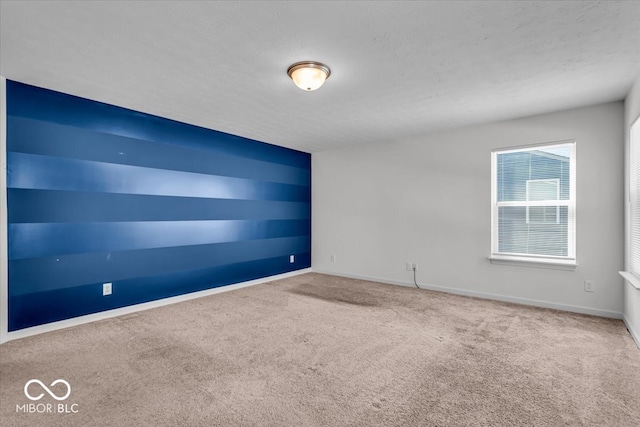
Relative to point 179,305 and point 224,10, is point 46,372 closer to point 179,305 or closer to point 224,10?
point 179,305

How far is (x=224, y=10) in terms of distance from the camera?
1.89 meters

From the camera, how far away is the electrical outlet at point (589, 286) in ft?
11.7

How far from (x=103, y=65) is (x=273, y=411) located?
2948 millimetres

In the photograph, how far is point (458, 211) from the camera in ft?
14.8

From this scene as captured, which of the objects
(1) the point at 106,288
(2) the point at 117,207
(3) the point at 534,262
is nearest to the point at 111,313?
(1) the point at 106,288

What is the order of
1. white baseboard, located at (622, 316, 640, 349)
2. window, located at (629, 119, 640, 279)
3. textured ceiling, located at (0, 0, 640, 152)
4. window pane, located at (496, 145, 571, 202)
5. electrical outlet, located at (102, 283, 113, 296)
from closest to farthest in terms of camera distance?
textured ceiling, located at (0, 0, 640, 152), white baseboard, located at (622, 316, 640, 349), window, located at (629, 119, 640, 279), electrical outlet, located at (102, 283, 113, 296), window pane, located at (496, 145, 571, 202)

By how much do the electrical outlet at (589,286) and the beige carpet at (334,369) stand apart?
351 mm

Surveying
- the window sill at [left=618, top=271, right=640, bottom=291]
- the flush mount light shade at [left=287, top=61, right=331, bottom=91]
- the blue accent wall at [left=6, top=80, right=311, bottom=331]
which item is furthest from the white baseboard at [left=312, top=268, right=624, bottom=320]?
the flush mount light shade at [left=287, top=61, right=331, bottom=91]

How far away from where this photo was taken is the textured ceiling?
1922mm

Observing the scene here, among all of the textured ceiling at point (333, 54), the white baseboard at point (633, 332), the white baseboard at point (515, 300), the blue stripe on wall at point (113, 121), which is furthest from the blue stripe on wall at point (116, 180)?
the white baseboard at point (633, 332)

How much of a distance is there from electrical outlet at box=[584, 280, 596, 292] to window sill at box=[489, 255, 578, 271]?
19 centimetres

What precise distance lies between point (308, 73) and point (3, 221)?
3.05 metres

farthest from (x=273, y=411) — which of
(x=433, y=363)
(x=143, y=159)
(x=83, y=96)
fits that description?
(x=83, y=96)

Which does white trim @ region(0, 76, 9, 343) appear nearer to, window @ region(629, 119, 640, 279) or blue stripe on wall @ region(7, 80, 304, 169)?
blue stripe on wall @ region(7, 80, 304, 169)
